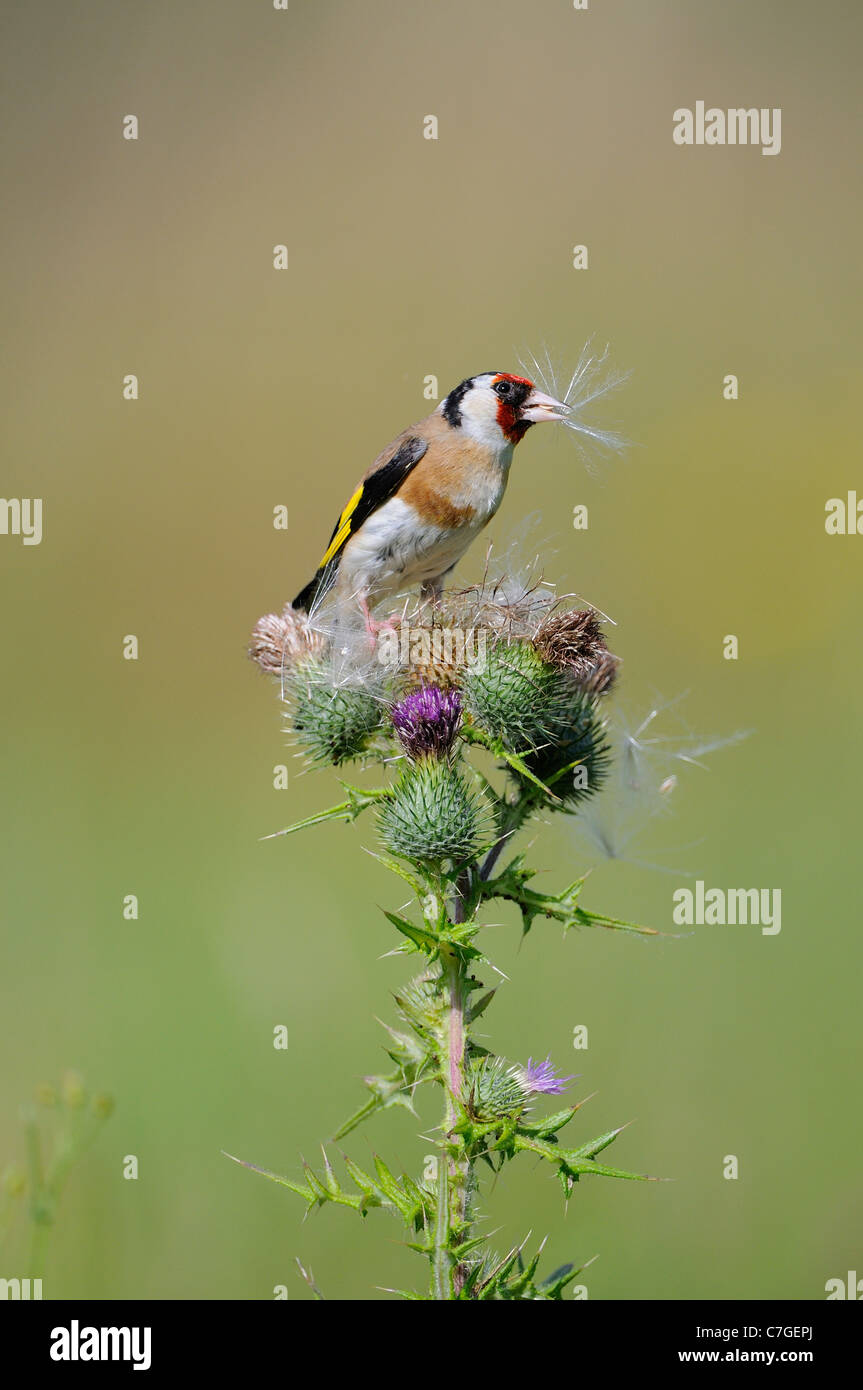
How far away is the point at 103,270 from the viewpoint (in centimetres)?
1442

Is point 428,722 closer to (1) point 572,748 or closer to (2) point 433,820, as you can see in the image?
(2) point 433,820

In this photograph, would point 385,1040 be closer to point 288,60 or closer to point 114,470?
point 114,470

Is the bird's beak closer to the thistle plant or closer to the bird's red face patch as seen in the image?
the bird's red face patch

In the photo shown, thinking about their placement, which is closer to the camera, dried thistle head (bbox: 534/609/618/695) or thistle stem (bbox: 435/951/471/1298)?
thistle stem (bbox: 435/951/471/1298)

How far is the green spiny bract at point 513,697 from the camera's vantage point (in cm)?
391

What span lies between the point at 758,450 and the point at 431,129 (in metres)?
5.33

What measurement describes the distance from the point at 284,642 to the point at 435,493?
1.30 metres

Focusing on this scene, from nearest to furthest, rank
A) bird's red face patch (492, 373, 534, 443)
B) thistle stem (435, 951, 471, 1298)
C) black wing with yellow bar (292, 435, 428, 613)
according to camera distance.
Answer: thistle stem (435, 951, 471, 1298), bird's red face patch (492, 373, 534, 443), black wing with yellow bar (292, 435, 428, 613)

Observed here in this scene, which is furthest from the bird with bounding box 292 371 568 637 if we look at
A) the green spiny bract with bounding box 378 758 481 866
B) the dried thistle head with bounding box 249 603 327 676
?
the green spiny bract with bounding box 378 758 481 866

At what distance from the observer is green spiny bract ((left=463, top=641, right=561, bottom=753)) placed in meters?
3.91

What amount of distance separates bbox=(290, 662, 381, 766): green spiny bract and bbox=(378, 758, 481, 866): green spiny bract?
0.42 meters

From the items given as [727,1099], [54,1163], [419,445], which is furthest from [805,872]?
[54,1163]

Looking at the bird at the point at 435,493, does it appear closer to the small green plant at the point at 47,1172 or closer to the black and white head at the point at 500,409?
the black and white head at the point at 500,409

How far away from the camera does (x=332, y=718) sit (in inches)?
167
